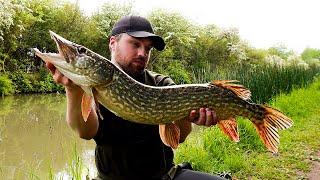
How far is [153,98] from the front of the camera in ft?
8.20

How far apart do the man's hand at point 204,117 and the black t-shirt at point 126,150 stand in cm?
33

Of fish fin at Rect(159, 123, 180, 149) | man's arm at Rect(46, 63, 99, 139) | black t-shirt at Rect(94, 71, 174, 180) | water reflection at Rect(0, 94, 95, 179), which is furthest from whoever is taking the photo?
water reflection at Rect(0, 94, 95, 179)

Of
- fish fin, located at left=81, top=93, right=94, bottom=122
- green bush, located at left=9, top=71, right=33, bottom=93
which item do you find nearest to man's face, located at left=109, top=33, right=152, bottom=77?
fish fin, located at left=81, top=93, right=94, bottom=122

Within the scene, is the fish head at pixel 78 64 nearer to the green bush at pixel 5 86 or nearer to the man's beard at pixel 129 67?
the man's beard at pixel 129 67

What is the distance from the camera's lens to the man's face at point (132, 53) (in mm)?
2762

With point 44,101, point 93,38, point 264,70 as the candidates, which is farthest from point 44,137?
point 93,38

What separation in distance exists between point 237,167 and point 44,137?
6177 mm

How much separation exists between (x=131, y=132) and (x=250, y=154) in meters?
3.75

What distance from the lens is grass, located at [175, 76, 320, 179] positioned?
5191mm

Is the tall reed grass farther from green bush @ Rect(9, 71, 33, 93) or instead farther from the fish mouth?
green bush @ Rect(9, 71, 33, 93)

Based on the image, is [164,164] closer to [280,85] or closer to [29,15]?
[280,85]

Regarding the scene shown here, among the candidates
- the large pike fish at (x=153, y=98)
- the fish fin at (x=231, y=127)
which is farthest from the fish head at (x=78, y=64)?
the fish fin at (x=231, y=127)

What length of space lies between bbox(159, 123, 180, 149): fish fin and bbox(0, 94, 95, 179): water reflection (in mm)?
1548

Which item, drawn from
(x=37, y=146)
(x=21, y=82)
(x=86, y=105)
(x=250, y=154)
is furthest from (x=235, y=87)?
(x=21, y=82)
